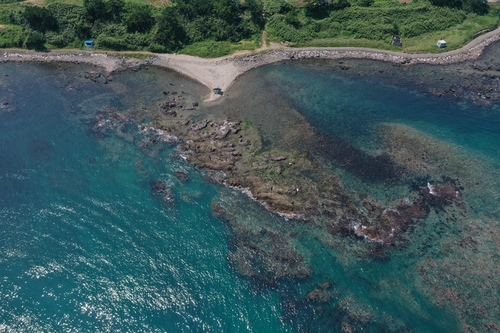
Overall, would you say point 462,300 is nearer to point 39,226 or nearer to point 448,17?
point 39,226

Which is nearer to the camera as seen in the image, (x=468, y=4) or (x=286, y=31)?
(x=286, y=31)

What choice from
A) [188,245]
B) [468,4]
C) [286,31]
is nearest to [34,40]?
[286,31]

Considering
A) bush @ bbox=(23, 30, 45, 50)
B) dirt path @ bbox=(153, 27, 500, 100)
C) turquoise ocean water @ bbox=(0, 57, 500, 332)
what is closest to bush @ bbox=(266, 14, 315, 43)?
dirt path @ bbox=(153, 27, 500, 100)

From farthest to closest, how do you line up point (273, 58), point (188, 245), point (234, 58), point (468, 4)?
point (468, 4) → point (273, 58) → point (234, 58) → point (188, 245)

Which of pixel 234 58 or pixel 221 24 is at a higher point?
pixel 221 24

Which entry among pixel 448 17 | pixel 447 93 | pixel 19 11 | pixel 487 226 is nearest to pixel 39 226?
pixel 487 226

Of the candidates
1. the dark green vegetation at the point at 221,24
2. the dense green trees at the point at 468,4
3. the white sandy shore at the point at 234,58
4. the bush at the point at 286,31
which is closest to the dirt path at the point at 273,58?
the white sandy shore at the point at 234,58

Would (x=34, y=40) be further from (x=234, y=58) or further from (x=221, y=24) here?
(x=234, y=58)
